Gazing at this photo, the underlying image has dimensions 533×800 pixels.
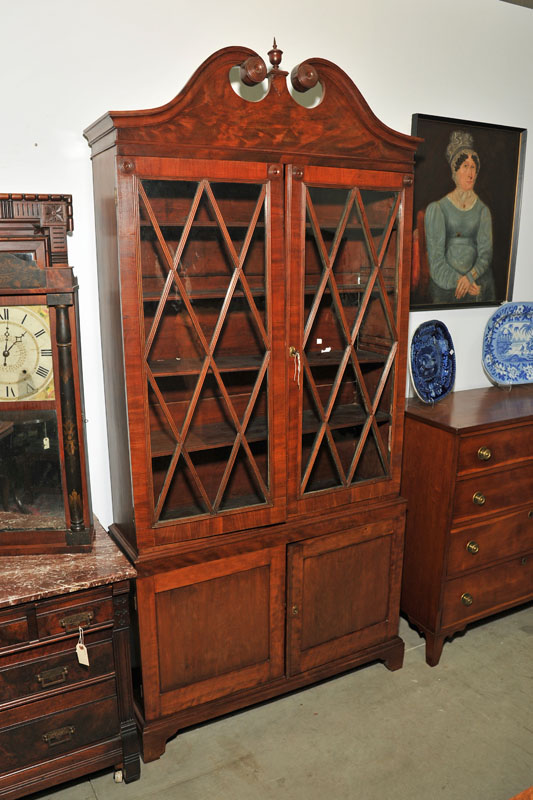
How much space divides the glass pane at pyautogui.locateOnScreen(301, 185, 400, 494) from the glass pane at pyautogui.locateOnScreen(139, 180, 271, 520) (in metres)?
0.18

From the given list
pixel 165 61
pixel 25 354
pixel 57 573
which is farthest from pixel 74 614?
pixel 165 61

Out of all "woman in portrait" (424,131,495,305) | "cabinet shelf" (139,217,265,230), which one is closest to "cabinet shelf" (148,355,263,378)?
"cabinet shelf" (139,217,265,230)

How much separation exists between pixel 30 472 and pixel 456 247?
6.57 ft

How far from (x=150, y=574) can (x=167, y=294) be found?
2.77 feet

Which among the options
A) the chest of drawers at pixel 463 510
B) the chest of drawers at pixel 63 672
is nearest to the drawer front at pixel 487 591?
the chest of drawers at pixel 463 510

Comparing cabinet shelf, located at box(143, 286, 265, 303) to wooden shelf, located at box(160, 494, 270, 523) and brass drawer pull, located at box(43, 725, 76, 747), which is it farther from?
brass drawer pull, located at box(43, 725, 76, 747)

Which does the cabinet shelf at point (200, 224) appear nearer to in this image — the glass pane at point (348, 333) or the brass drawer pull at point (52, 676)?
the glass pane at point (348, 333)

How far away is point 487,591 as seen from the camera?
102 inches

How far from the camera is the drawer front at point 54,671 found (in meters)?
1.73

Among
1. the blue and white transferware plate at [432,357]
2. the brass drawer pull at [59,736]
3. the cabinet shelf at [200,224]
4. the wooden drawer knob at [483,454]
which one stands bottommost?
the brass drawer pull at [59,736]

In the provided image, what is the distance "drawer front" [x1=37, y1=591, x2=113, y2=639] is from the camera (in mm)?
1753

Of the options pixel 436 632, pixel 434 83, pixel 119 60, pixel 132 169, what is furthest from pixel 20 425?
pixel 434 83

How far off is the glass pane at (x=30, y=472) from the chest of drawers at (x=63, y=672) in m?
0.12

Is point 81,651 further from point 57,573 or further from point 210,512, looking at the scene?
point 210,512
